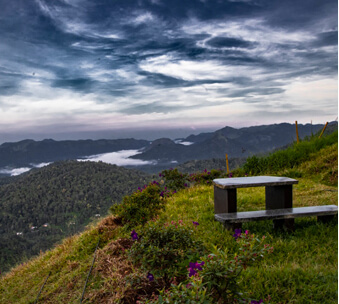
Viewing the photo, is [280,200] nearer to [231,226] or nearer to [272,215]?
[272,215]

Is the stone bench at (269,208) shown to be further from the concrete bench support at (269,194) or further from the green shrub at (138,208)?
the green shrub at (138,208)

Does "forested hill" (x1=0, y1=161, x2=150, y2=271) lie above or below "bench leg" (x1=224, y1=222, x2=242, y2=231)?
below

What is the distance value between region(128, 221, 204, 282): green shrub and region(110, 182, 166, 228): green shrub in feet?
8.99

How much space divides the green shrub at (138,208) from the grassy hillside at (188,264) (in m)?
0.04

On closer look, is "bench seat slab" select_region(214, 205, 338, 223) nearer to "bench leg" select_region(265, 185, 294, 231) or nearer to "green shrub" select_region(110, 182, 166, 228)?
"bench leg" select_region(265, 185, 294, 231)

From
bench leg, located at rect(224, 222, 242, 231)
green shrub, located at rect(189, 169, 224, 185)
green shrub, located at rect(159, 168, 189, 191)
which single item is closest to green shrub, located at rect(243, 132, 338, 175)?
green shrub, located at rect(189, 169, 224, 185)

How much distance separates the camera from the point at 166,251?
11.5 ft

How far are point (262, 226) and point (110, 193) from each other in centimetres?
7352

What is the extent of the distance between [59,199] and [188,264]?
83.3 metres

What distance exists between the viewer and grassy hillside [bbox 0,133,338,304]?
307 cm

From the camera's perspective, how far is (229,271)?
99.4 inches

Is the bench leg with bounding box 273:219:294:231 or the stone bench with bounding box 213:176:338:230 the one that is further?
the bench leg with bounding box 273:219:294:231

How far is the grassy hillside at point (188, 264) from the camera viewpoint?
3070 mm

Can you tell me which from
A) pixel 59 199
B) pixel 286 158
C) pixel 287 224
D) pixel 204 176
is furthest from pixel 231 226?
pixel 59 199
